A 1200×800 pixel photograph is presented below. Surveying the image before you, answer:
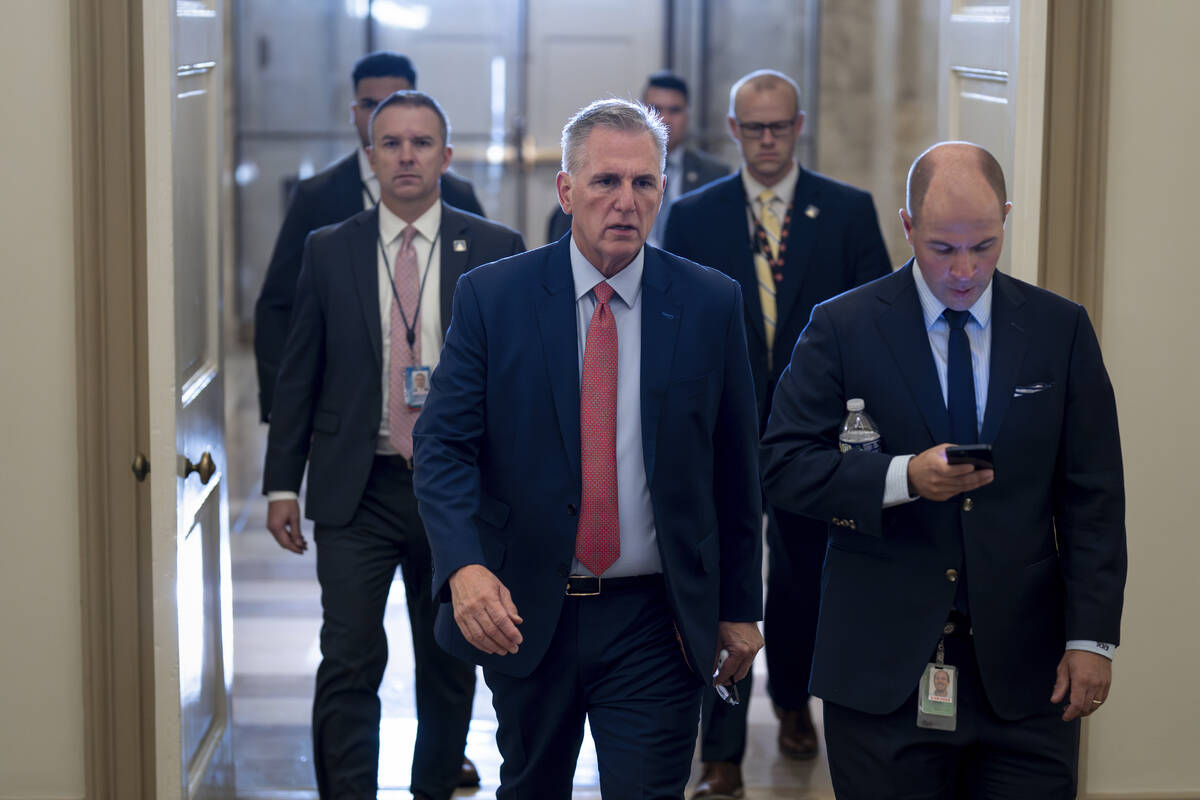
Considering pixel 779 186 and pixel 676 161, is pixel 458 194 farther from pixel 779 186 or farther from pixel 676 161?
pixel 676 161

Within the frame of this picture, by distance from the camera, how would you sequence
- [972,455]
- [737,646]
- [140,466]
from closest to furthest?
[972,455], [737,646], [140,466]

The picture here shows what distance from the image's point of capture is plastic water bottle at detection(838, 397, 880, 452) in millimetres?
2746

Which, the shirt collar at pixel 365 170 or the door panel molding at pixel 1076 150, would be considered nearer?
the door panel molding at pixel 1076 150

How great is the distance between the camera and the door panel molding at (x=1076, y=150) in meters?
3.63

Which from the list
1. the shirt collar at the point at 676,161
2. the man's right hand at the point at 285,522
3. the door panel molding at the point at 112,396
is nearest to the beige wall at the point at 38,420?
the door panel molding at the point at 112,396

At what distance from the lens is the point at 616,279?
293cm

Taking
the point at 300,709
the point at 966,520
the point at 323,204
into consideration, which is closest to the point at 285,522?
the point at 323,204

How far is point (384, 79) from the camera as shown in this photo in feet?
17.2

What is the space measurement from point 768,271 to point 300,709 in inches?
85.3

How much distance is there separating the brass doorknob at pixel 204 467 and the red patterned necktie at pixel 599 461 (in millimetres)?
1261

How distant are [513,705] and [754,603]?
0.50 m

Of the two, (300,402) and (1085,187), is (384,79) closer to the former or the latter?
(300,402)

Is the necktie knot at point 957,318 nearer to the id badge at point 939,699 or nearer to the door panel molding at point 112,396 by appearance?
the id badge at point 939,699

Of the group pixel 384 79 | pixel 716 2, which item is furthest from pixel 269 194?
pixel 384 79
